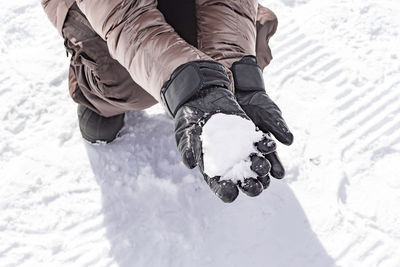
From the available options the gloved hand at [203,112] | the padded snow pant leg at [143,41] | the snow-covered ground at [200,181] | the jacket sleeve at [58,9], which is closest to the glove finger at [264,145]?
the gloved hand at [203,112]

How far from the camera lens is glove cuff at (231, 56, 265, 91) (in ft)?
3.99

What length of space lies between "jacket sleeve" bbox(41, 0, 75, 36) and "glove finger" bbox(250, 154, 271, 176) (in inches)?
32.7

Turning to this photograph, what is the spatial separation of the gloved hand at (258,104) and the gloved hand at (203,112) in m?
0.14

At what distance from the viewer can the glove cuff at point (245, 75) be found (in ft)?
3.99

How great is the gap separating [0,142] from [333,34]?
5.48ft

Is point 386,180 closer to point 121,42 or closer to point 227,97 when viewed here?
point 227,97

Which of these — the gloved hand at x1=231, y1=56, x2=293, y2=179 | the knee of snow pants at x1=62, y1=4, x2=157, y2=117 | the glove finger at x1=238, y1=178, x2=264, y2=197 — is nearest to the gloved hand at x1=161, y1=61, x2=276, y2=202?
the glove finger at x1=238, y1=178, x2=264, y2=197

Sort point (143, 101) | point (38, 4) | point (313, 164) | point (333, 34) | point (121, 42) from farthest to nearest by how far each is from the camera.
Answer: point (38, 4), point (333, 34), point (313, 164), point (143, 101), point (121, 42)

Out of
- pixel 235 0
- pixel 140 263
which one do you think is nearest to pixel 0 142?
pixel 140 263

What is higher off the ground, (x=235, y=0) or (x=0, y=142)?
(x=235, y=0)

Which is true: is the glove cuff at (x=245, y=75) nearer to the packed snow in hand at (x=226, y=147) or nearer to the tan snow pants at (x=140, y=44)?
the tan snow pants at (x=140, y=44)

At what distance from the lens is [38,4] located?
7.93ft

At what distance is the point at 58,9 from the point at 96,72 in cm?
25

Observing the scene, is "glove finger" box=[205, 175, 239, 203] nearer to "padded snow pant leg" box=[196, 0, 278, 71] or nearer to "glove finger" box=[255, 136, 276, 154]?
"glove finger" box=[255, 136, 276, 154]
